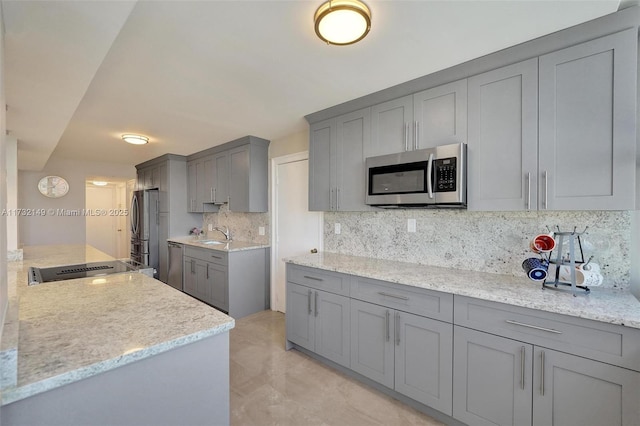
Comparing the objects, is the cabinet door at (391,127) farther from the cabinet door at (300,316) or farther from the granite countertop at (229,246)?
the granite countertop at (229,246)

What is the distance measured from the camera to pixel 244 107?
2.64 meters

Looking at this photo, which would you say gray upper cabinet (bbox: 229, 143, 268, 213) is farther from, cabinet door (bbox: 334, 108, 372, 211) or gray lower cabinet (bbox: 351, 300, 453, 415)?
gray lower cabinet (bbox: 351, 300, 453, 415)

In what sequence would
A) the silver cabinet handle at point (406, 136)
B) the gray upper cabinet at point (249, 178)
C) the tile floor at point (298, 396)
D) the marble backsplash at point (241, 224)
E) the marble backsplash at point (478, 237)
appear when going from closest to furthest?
the marble backsplash at point (478, 237) < the tile floor at point (298, 396) < the silver cabinet handle at point (406, 136) < the gray upper cabinet at point (249, 178) < the marble backsplash at point (241, 224)

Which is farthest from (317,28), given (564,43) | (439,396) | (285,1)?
(439,396)

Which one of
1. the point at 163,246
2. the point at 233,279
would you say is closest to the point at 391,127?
the point at 233,279

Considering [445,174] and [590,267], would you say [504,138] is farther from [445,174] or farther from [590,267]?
[590,267]

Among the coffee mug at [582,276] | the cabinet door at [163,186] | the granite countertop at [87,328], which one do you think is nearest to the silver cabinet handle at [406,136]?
the coffee mug at [582,276]

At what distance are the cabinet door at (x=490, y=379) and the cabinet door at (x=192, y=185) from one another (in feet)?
14.2

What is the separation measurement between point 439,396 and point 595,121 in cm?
178

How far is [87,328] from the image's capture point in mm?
1069

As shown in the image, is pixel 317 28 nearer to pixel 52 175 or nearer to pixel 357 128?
pixel 357 128

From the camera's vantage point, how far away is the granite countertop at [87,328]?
0.78 m

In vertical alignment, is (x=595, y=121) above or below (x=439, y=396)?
above

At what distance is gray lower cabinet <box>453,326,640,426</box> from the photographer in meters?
1.26
